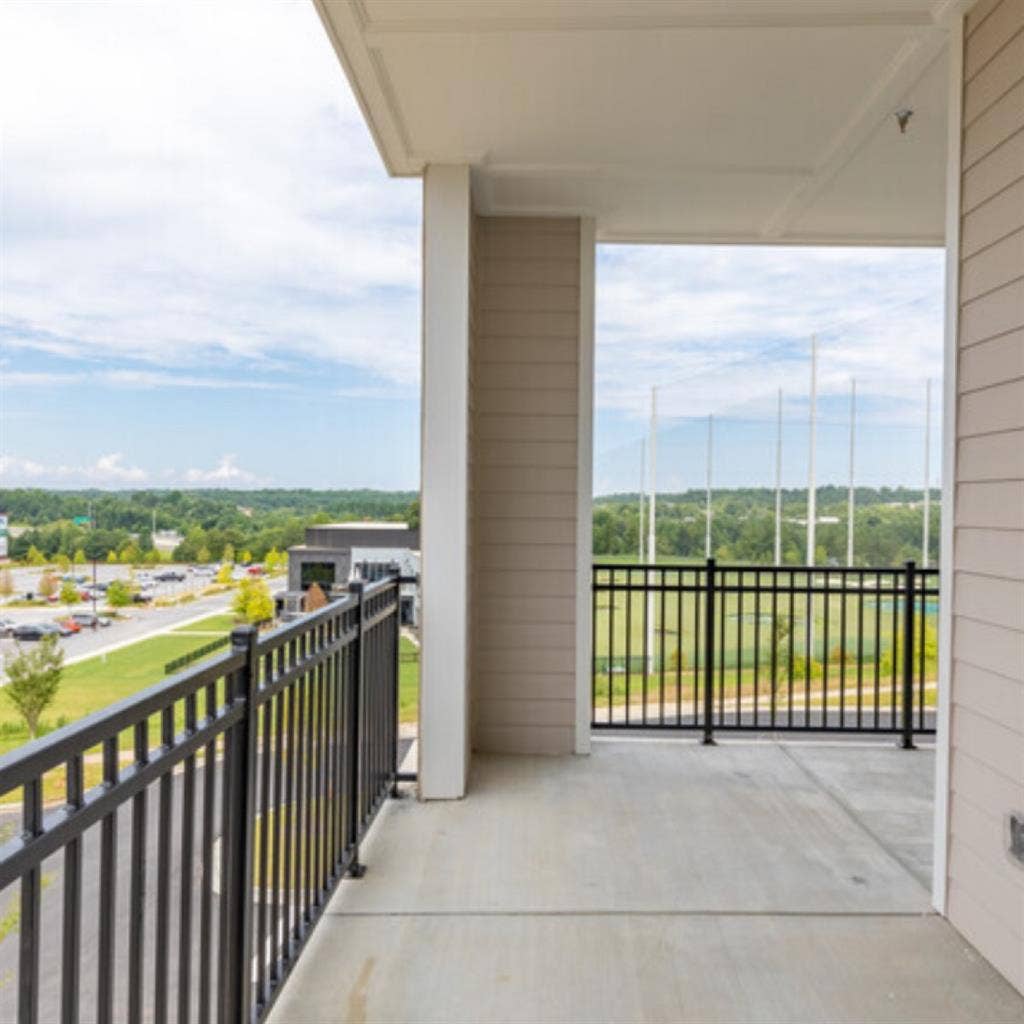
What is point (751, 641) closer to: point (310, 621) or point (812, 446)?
point (812, 446)

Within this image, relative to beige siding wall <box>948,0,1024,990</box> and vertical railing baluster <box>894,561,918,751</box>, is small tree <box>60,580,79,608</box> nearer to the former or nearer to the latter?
beige siding wall <box>948,0,1024,990</box>

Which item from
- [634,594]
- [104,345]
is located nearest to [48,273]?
[104,345]

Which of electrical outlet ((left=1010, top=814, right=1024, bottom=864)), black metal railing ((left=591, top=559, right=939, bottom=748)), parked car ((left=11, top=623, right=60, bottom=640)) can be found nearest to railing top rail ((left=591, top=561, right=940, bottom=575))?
black metal railing ((left=591, top=559, right=939, bottom=748))

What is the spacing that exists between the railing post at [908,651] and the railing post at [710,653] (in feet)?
3.08

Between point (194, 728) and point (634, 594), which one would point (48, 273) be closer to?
point (194, 728)

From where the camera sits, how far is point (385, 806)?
3.21m

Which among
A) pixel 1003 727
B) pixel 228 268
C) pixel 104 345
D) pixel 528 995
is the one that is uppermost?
pixel 228 268

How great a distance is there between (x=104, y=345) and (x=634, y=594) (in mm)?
3085

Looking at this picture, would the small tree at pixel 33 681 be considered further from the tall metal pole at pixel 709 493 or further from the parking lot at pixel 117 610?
the tall metal pole at pixel 709 493

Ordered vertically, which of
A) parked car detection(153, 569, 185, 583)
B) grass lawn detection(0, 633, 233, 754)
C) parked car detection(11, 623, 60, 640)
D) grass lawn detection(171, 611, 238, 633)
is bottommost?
grass lawn detection(0, 633, 233, 754)

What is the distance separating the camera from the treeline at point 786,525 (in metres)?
4.46

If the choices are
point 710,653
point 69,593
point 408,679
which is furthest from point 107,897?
point 710,653

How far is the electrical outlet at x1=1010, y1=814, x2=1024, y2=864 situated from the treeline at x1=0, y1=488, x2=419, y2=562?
6.01ft

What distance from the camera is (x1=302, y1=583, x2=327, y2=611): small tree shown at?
78.3 inches
